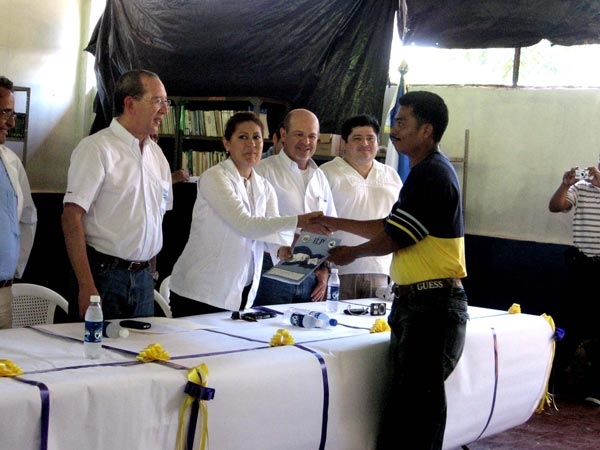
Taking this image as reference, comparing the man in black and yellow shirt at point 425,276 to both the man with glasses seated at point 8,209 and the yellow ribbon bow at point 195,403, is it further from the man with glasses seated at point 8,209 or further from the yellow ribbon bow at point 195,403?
the man with glasses seated at point 8,209

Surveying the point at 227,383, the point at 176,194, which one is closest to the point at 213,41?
the point at 176,194

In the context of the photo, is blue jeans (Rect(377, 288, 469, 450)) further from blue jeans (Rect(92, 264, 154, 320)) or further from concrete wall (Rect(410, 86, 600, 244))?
concrete wall (Rect(410, 86, 600, 244))

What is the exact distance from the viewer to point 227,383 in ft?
8.13

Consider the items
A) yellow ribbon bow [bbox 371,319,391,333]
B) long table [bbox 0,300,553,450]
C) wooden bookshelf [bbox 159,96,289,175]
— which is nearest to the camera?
long table [bbox 0,300,553,450]

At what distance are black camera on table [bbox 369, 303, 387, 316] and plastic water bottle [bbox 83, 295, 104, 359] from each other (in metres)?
1.51

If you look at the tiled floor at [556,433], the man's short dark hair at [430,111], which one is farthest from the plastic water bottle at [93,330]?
the tiled floor at [556,433]

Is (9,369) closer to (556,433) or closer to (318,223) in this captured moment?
(318,223)

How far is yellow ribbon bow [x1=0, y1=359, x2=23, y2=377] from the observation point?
7.14 feet

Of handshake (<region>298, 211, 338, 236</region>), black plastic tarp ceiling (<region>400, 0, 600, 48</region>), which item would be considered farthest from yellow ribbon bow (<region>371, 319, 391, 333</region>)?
black plastic tarp ceiling (<region>400, 0, 600, 48</region>)

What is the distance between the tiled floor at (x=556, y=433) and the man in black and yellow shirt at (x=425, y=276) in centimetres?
151

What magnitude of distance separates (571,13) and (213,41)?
2.89 metres

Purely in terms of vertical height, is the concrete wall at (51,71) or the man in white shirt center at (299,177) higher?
the concrete wall at (51,71)

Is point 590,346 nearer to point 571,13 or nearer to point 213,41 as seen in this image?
point 571,13

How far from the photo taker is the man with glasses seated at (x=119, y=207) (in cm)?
295
